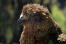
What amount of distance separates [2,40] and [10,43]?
323 millimetres

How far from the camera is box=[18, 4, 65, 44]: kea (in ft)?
9.50

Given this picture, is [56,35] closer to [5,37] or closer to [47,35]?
[47,35]

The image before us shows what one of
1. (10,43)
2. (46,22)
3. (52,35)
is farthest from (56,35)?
(10,43)

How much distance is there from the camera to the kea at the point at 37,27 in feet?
9.50

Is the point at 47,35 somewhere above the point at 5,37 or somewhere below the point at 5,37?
below

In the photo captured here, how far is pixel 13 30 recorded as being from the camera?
18.8 feet

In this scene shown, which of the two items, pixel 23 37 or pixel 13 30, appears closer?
pixel 23 37

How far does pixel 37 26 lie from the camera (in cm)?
288

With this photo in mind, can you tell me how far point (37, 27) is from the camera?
288 centimetres

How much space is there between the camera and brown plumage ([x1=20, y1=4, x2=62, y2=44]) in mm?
2896

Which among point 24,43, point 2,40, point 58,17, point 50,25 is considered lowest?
point 24,43

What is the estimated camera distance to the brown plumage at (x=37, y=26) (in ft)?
9.50

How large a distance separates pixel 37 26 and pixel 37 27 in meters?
0.01

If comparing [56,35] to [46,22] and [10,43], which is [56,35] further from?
[10,43]
